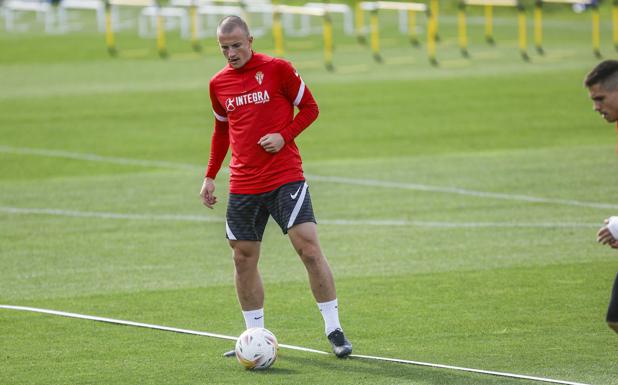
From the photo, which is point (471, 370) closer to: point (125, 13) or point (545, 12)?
point (545, 12)

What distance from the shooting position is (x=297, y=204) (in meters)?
9.40

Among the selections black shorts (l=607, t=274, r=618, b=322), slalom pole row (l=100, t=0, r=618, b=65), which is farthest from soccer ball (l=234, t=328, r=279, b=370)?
slalom pole row (l=100, t=0, r=618, b=65)

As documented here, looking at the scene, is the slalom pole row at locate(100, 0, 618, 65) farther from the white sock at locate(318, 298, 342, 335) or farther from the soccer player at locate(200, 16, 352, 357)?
the white sock at locate(318, 298, 342, 335)

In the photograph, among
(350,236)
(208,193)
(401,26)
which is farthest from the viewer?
(401,26)

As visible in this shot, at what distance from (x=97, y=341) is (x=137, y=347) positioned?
43cm

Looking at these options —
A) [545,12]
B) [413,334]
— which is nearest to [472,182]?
A: [413,334]

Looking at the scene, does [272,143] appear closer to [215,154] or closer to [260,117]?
[260,117]

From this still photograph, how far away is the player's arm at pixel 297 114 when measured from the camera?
367 inches

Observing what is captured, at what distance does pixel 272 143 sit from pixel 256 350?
154 cm

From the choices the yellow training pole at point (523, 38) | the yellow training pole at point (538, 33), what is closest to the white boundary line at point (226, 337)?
the yellow training pole at point (523, 38)

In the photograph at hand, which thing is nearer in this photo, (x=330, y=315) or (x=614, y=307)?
(x=614, y=307)

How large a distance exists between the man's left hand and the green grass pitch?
5.23ft

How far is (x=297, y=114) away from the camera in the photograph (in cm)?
948

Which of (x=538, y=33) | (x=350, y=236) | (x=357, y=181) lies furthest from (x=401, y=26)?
(x=350, y=236)
